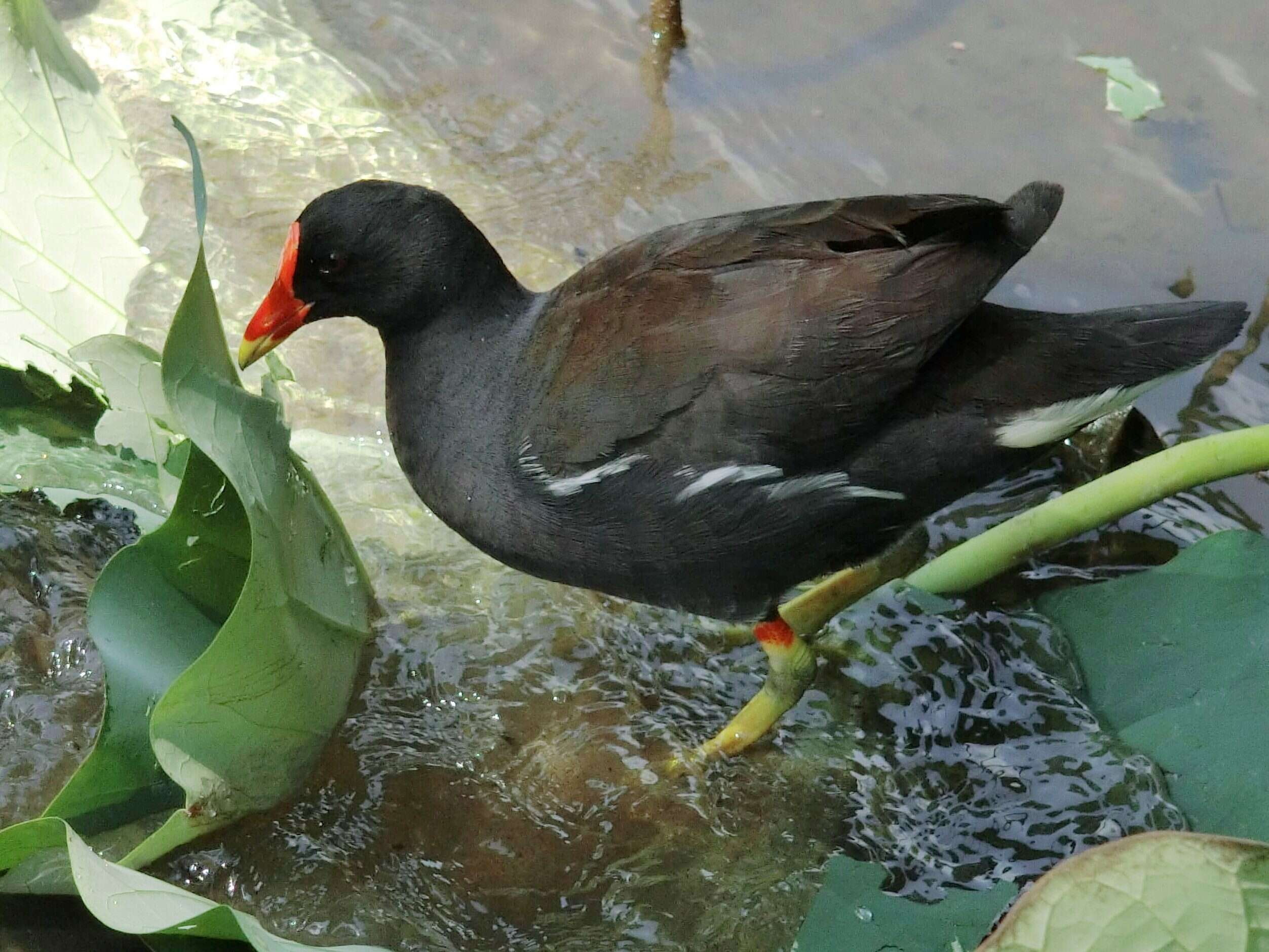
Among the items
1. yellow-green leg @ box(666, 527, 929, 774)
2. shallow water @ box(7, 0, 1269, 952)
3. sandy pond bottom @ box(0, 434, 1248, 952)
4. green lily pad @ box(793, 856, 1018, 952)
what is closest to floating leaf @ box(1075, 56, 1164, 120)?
shallow water @ box(7, 0, 1269, 952)

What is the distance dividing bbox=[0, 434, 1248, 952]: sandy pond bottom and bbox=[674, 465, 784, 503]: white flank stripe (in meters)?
0.53

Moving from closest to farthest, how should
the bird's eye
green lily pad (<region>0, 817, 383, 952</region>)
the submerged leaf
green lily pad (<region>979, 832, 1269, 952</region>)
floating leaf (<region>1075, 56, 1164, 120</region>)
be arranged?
green lily pad (<region>979, 832, 1269, 952</region>) < green lily pad (<region>0, 817, 383, 952</region>) < the submerged leaf < the bird's eye < floating leaf (<region>1075, 56, 1164, 120</region>)

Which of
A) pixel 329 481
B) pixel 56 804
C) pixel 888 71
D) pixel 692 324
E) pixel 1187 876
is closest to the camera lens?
pixel 1187 876

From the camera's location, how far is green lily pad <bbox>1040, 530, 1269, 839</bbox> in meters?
1.95

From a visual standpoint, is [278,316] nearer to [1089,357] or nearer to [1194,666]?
[1089,357]

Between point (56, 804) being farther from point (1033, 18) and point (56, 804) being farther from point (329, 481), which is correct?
point (1033, 18)

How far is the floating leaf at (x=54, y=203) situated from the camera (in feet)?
7.16

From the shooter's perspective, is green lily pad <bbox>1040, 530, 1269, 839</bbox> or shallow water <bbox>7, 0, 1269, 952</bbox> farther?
shallow water <bbox>7, 0, 1269, 952</bbox>

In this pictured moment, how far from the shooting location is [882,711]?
240 centimetres

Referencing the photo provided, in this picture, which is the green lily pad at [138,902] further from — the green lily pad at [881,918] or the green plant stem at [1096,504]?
the green plant stem at [1096,504]

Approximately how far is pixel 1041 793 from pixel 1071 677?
22 cm

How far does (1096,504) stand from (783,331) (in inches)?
26.4

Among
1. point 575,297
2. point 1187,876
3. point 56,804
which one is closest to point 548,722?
point 575,297

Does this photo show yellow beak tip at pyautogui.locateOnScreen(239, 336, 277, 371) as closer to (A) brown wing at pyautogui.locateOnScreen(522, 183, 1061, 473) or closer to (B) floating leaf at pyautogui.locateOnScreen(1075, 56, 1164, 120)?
(A) brown wing at pyautogui.locateOnScreen(522, 183, 1061, 473)
